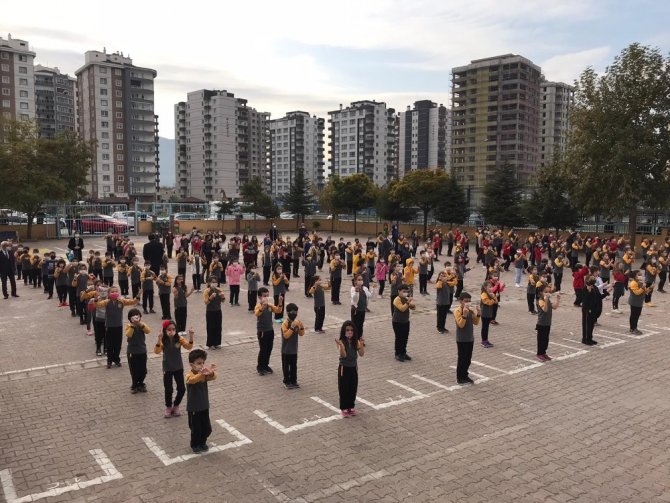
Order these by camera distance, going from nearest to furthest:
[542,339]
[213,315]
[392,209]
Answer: [542,339] → [213,315] → [392,209]

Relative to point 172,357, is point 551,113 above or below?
above

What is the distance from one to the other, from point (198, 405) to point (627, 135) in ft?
92.3

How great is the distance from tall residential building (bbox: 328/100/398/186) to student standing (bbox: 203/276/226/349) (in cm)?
10632

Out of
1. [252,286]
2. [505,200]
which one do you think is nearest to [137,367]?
[252,286]

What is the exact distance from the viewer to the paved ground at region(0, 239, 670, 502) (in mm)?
6633

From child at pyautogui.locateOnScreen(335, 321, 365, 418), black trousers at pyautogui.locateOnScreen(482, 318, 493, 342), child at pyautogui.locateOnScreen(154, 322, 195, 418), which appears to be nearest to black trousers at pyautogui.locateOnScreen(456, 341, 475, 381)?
child at pyautogui.locateOnScreen(335, 321, 365, 418)

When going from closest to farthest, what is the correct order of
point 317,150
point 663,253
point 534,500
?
point 534,500 → point 663,253 → point 317,150

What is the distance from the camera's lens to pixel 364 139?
392 ft

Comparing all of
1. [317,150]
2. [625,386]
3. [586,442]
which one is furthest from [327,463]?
[317,150]

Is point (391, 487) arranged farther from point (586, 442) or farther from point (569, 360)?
point (569, 360)

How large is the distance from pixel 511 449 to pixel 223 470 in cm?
379

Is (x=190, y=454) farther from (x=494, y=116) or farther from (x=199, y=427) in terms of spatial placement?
(x=494, y=116)

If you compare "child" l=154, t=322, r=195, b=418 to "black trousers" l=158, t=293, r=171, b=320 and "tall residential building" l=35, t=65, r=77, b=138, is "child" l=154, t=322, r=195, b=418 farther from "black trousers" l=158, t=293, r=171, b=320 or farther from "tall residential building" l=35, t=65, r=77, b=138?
"tall residential building" l=35, t=65, r=77, b=138

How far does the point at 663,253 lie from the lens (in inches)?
864
